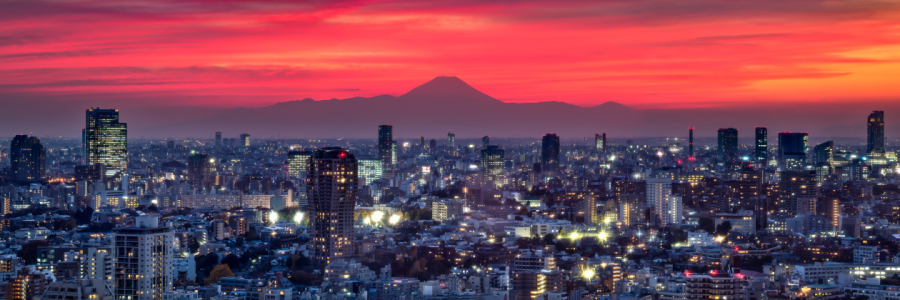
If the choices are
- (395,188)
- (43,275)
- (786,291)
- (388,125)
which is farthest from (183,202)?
(786,291)

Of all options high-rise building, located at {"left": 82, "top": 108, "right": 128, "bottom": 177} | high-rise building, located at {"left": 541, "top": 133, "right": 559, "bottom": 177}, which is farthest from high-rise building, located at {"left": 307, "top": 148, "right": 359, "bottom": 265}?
high-rise building, located at {"left": 541, "top": 133, "right": 559, "bottom": 177}

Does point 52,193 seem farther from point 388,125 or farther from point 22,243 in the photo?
point 388,125

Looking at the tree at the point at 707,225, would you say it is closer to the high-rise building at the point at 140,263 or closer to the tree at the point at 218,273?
the tree at the point at 218,273

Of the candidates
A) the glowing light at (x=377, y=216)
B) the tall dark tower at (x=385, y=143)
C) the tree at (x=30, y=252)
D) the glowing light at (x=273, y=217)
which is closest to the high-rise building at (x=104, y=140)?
the tall dark tower at (x=385, y=143)

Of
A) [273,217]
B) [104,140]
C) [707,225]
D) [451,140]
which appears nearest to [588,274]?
[707,225]

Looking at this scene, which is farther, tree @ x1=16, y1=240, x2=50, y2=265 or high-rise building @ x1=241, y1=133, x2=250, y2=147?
high-rise building @ x1=241, y1=133, x2=250, y2=147

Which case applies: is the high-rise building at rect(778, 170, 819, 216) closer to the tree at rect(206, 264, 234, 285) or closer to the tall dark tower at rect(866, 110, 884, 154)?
the tall dark tower at rect(866, 110, 884, 154)
